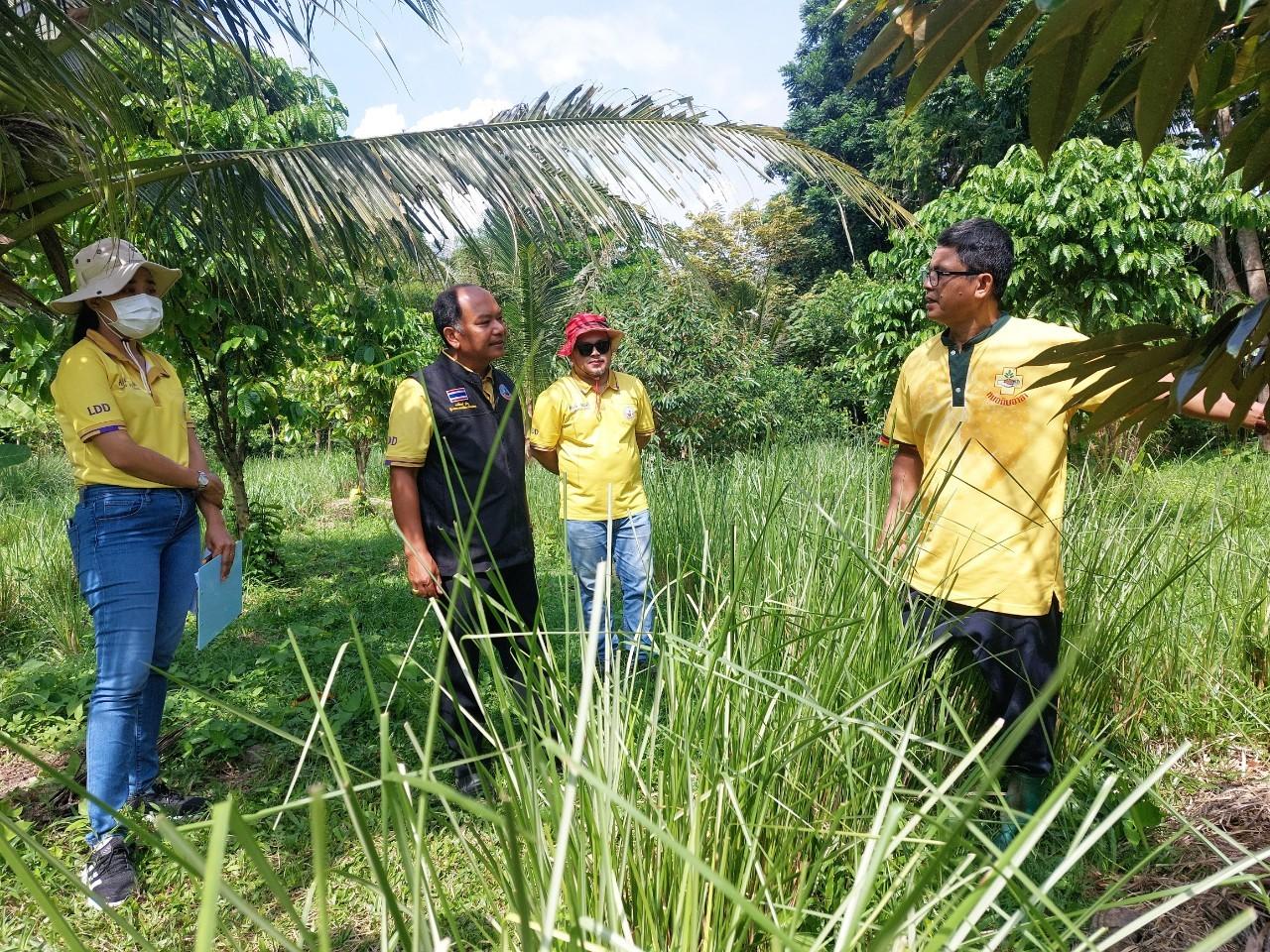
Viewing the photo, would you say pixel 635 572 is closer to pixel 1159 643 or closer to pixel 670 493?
pixel 670 493

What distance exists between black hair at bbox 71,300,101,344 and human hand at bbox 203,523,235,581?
594mm

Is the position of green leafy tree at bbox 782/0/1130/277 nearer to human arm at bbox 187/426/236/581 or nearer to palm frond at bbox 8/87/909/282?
palm frond at bbox 8/87/909/282

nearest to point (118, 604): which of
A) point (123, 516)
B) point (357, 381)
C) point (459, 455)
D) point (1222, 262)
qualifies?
point (123, 516)

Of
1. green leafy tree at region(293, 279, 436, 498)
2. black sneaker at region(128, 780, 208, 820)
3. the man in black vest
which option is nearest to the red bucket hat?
the man in black vest

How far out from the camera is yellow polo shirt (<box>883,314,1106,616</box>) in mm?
1848

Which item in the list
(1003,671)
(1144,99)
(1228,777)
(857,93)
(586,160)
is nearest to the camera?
(1144,99)

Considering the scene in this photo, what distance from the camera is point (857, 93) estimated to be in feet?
77.4

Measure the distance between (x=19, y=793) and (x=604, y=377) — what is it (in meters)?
2.42

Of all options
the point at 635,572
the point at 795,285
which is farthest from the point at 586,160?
the point at 795,285

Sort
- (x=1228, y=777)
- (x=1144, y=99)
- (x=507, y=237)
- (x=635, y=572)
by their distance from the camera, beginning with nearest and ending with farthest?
(x=1144, y=99) < (x=1228, y=777) < (x=635, y=572) < (x=507, y=237)

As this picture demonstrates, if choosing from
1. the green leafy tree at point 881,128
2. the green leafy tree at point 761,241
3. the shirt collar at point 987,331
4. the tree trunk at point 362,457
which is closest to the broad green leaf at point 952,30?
the shirt collar at point 987,331

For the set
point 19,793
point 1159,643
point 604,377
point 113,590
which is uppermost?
point 604,377

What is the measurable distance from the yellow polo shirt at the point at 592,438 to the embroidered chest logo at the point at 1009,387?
1.59 meters

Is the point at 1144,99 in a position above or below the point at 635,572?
above
